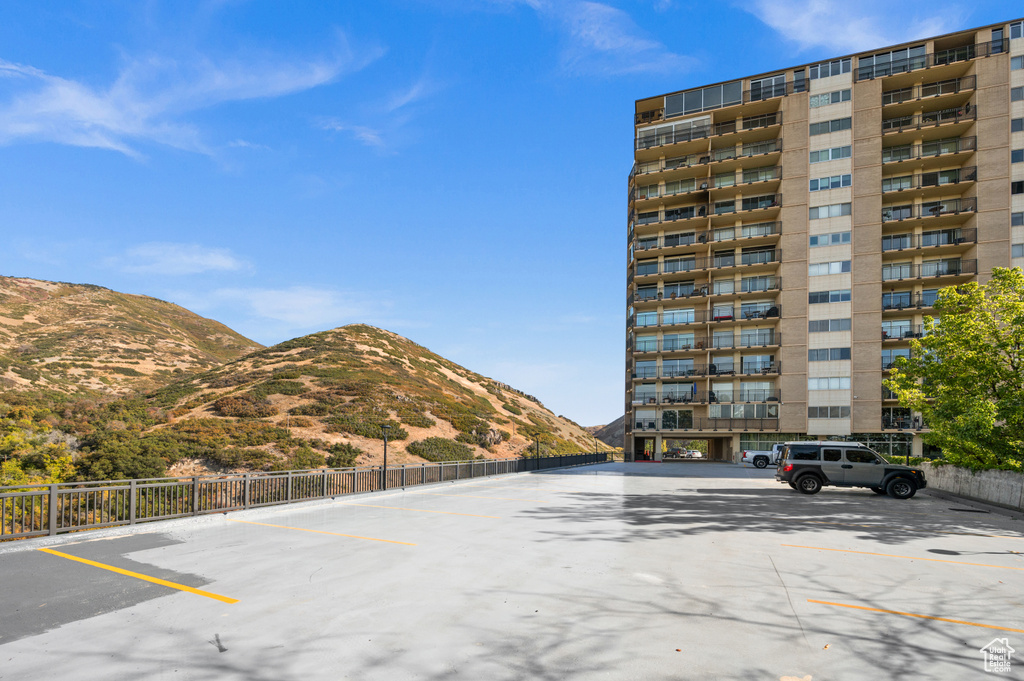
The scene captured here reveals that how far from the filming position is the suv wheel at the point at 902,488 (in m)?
20.4

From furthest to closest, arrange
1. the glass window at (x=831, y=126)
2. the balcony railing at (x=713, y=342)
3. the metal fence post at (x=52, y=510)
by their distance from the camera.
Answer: the balcony railing at (x=713, y=342)
the glass window at (x=831, y=126)
the metal fence post at (x=52, y=510)

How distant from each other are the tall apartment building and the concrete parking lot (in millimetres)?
44729

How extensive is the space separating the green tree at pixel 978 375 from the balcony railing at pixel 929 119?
39761mm

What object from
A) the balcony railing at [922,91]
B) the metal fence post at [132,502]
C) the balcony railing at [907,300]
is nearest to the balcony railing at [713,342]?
the balcony railing at [907,300]

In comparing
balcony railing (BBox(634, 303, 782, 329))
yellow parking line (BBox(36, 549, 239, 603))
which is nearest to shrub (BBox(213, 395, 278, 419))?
balcony railing (BBox(634, 303, 782, 329))

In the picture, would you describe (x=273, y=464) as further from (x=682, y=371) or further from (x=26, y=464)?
(x=682, y=371)

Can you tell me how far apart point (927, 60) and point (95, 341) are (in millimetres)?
111986

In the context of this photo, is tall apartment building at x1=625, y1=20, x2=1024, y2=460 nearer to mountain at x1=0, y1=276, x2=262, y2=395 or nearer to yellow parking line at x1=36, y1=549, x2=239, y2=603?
yellow parking line at x1=36, y1=549, x2=239, y2=603

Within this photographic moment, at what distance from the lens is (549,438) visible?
74.8 meters

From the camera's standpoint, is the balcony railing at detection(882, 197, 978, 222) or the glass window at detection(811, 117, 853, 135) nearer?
the balcony railing at detection(882, 197, 978, 222)

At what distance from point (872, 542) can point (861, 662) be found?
732cm

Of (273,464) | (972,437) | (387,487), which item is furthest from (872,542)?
(273,464)

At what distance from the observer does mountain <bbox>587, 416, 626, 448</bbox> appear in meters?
140

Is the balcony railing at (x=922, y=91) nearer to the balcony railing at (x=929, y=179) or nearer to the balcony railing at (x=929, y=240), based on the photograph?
the balcony railing at (x=929, y=179)
